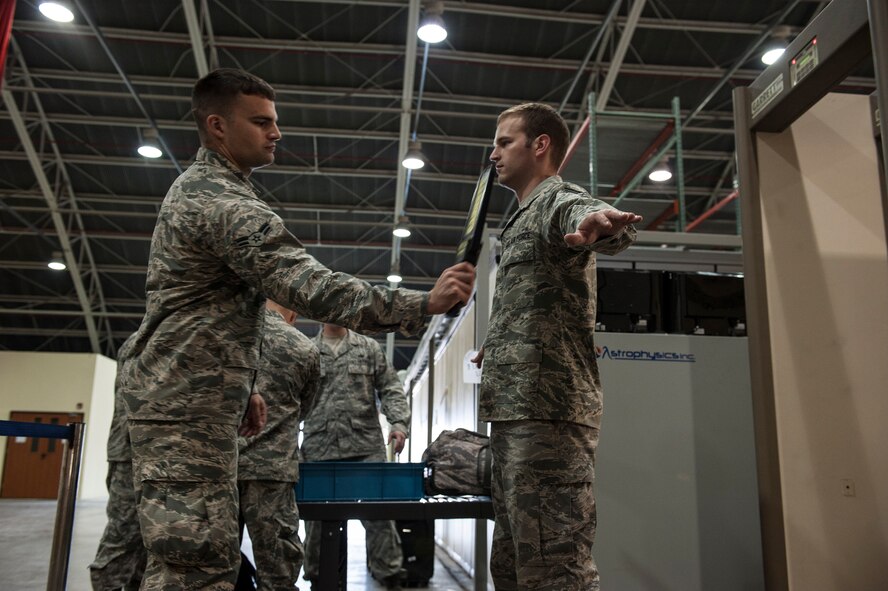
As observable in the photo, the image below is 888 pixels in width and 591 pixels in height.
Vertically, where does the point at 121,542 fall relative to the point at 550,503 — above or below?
below

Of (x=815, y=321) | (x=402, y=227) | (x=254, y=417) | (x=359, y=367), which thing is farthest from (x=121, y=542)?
(x=402, y=227)

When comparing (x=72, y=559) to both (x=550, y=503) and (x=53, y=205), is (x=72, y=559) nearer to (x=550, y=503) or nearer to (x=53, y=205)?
(x=550, y=503)


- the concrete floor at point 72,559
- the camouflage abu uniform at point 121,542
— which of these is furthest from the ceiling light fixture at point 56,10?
the camouflage abu uniform at point 121,542

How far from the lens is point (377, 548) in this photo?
5164mm

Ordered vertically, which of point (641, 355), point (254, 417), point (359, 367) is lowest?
point (254, 417)

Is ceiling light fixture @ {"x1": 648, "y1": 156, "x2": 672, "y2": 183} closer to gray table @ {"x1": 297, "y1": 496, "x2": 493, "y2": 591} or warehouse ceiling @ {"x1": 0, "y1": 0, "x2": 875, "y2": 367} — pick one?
warehouse ceiling @ {"x1": 0, "y1": 0, "x2": 875, "y2": 367}

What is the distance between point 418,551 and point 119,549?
240cm

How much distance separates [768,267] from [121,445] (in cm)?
296

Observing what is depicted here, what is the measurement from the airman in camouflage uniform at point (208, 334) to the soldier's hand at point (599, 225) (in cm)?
27

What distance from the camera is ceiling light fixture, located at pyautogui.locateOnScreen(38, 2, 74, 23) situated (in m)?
9.34

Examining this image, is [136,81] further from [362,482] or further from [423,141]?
[362,482]

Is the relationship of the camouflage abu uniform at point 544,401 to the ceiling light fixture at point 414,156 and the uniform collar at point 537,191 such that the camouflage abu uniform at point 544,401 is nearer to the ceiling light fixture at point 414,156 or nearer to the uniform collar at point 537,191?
the uniform collar at point 537,191

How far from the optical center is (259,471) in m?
3.19

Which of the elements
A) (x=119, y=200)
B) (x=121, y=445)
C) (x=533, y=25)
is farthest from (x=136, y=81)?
(x=121, y=445)
